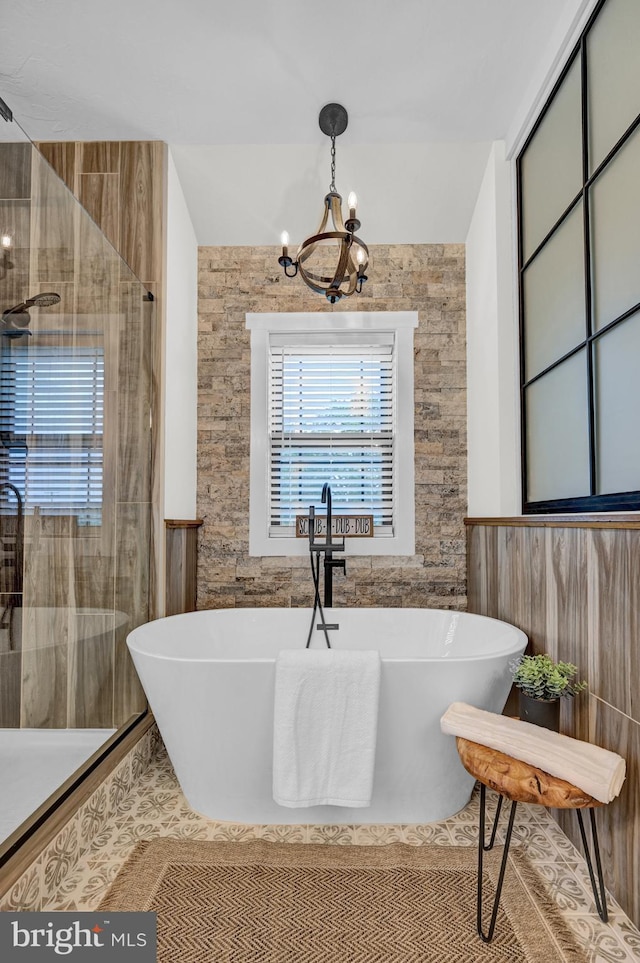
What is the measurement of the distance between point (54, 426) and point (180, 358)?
48.2 inches

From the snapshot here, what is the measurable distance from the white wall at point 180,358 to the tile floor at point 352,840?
1238mm

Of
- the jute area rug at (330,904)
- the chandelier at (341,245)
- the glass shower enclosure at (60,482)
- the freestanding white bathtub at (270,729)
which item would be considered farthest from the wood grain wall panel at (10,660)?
the chandelier at (341,245)

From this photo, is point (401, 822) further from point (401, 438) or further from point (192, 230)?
point (192, 230)

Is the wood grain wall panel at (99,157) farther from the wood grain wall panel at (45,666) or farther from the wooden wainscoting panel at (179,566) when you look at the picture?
the wood grain wall panel at (45,666)

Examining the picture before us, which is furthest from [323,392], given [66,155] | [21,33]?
[21,33]

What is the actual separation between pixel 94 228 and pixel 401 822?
246cm

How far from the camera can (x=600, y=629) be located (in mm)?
1684

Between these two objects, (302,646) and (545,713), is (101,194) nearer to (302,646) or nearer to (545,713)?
(302,646)

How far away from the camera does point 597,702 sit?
169 cm

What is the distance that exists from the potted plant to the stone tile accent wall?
128cm

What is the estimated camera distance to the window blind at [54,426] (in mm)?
1589

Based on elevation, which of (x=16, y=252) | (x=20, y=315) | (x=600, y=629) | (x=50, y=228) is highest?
(x=50, y=228)

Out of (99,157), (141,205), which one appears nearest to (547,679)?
(141,205)

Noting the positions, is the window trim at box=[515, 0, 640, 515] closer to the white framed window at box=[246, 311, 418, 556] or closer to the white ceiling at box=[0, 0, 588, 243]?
the white ceiling at box=[0, 0, 588, 243]
